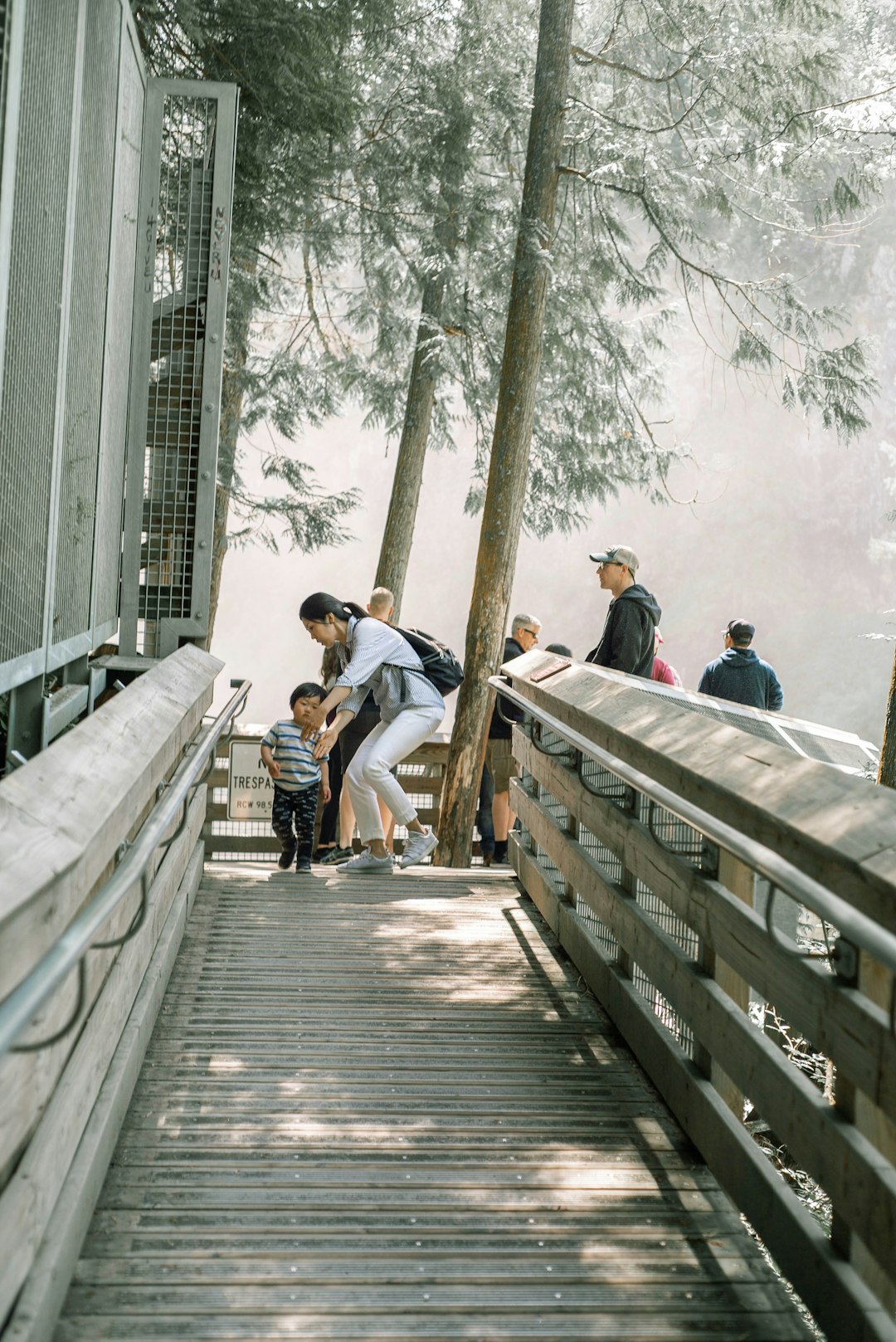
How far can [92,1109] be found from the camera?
9.70 feet

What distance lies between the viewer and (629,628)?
7105 millimetres

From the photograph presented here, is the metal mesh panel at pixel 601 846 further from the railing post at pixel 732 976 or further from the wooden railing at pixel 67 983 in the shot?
the wooden railing at pixel 67 983

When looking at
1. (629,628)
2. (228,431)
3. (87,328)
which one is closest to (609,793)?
(629,628)

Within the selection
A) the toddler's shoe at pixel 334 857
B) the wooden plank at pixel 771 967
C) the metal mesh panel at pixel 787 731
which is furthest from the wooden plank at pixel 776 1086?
the toddler's shoe at pixel 334 857

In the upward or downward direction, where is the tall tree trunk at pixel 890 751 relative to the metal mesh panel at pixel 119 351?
downward

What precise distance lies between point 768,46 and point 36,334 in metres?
8.15

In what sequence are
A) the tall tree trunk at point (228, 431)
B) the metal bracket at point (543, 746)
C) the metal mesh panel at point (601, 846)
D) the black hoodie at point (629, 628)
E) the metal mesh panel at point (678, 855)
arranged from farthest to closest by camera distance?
1. the tall tree trunk at point (228, 431)
2. the black hoodie at point (629, 628)
3. the metal bracket at point (543, 746)
4. the metal mesh panel at point (601, 846)
5. the metal mesh panel at point (678, 855)

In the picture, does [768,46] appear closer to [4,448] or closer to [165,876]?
[4,448]

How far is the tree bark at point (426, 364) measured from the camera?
39.6 feet

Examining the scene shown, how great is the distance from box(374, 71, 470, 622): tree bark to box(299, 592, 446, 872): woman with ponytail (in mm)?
5550

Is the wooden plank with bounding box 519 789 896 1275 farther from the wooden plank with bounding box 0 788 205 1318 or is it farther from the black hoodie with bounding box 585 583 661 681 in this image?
the black hoodie with bounding box 585 583 661 681

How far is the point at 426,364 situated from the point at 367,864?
7258mm

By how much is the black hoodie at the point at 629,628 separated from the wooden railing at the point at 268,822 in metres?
3.81

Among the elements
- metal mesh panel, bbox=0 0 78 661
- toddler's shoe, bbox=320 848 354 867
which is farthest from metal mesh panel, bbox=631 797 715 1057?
toddler's shoe, bbox=320 848 354 867
